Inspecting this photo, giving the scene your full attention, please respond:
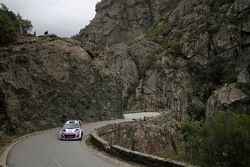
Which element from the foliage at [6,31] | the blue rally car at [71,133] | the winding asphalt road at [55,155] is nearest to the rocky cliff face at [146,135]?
the blue rally car at [71,133]

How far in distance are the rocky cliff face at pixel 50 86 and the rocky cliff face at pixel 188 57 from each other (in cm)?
2889

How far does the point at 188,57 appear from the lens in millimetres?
90688

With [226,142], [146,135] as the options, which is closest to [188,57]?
[146,135]

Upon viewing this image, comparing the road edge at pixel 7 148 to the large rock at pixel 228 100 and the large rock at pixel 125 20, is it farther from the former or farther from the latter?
the large rock at pixel 125 20

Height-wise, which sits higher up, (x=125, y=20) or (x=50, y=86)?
(x=125, y=20)

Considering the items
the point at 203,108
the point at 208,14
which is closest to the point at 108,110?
the point at 203,108

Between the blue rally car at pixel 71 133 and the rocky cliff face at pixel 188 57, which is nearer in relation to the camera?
the blue rally car at pixel 71 133

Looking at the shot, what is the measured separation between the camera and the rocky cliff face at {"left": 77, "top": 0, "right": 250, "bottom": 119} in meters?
83.1

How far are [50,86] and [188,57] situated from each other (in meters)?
56.7

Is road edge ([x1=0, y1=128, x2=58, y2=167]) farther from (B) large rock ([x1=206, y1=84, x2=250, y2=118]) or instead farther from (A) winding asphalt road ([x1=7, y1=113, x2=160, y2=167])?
(B) large rock ([x1=206, y1=84, x2=250, y2=118])

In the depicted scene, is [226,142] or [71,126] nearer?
[226,142]

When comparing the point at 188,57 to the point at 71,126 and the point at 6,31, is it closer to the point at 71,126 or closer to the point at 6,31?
the point at 6,31

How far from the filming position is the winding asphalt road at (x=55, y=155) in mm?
18328

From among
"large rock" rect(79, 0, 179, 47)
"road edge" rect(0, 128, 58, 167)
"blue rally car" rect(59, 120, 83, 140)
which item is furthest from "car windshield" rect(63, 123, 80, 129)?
"large rock" rect(79, 0, 179, 47)
